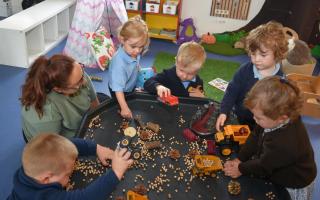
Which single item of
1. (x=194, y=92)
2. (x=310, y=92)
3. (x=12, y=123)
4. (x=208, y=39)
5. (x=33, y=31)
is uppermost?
(x=194, y=92)

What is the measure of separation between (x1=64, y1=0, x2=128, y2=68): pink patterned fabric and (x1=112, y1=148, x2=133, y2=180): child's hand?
2.52m

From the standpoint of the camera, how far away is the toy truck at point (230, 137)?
1.61 m

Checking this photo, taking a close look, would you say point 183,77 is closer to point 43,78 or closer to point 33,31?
point 43,78

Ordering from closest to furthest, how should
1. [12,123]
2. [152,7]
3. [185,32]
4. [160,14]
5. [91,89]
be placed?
[91,89] → [12,123] → [152,7] → [160,14] → [185,32]

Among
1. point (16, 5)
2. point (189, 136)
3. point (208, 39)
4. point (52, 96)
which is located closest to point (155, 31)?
point (208, 39)

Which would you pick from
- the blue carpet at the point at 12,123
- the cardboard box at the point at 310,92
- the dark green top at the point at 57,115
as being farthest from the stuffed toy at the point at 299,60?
the dark green top at the point at 57,115

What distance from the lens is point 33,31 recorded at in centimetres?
383

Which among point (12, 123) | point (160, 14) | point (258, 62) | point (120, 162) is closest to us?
point (120, 162)

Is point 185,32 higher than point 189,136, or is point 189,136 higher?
point 189,136

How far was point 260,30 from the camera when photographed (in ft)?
6.27

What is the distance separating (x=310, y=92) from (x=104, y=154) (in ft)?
8.44

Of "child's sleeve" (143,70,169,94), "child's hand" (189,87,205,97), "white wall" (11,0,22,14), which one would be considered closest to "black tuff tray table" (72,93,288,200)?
"child's sleeve" (143,70,169,94)

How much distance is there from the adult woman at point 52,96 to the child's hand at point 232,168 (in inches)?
36.9

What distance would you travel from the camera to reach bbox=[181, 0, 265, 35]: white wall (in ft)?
14.7
